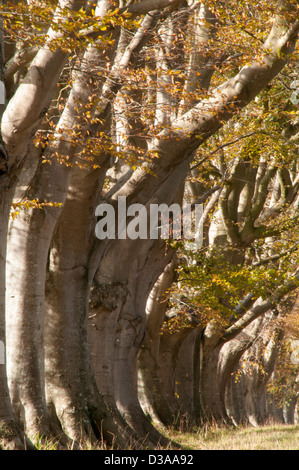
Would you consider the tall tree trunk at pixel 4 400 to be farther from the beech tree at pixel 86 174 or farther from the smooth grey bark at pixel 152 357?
the smooth grey bark at pixel 152 357

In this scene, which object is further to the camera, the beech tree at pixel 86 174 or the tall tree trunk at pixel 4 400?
the beech tree at pixel 86 174

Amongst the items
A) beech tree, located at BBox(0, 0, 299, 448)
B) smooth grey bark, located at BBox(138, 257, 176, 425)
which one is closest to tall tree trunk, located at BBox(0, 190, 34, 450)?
beech tree, located at BBox(0, 0, 299, 448)

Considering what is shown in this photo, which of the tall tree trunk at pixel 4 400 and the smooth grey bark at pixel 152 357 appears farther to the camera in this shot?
the smooth grey bark at pixel 152 357

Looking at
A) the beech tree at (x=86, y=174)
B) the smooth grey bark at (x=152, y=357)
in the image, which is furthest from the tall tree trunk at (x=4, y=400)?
the smooth grey bark at (x=152, y=357)

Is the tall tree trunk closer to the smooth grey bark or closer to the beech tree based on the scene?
the beech tree

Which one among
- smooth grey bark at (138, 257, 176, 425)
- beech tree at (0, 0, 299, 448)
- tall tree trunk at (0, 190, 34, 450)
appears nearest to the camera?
tall tree trunk at (0, 190, 34, 450)

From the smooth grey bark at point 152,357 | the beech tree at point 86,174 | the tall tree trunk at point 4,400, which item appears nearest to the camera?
the tall tree trunk at point 4,400

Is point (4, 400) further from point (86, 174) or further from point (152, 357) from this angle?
point (152, 357)

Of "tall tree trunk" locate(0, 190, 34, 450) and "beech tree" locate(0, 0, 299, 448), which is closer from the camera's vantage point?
"tall tree trunk" locate(0, 190, 34, 450)

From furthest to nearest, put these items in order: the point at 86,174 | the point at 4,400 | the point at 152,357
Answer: the point at 152,357
the point at 86,174
the point at 4,400

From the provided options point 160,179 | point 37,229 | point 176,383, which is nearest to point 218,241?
point 176,383

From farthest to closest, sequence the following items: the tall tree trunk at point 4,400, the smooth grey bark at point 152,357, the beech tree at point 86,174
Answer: the smooth grey bark at point 152,357
the beech tree at point 86,174
the tall tree trunk at point 4,400

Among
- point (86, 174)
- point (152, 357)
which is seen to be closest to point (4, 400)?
point (86, 174)

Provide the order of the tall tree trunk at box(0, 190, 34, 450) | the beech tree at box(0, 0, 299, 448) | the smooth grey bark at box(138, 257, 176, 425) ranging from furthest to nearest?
the smooth grey bark at box(138, 257, 176, 425) → the beech tree at box(0, 0, 299, 448) → the tall tree trunk at box(0, 190, 34, 450)
